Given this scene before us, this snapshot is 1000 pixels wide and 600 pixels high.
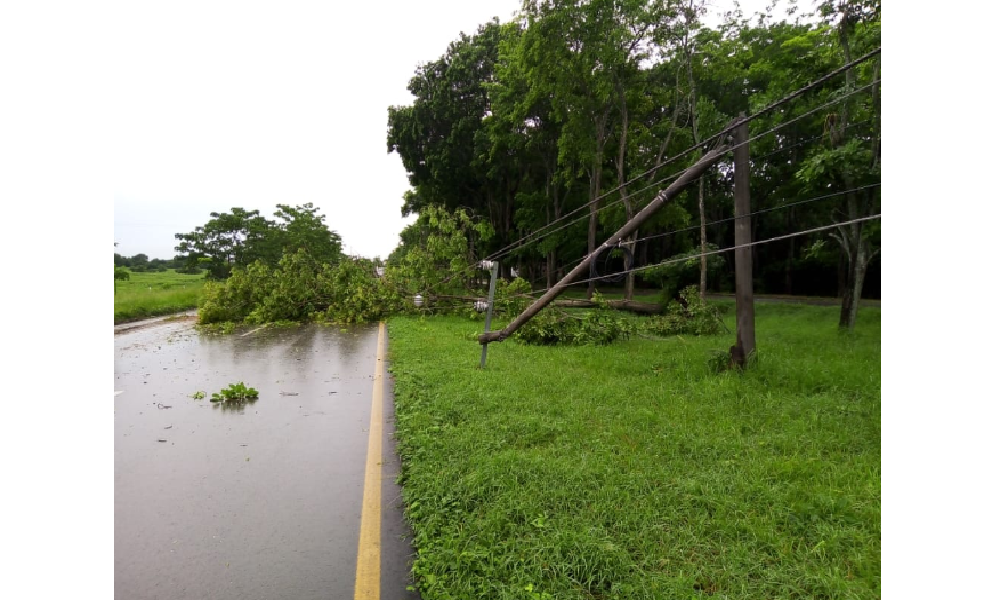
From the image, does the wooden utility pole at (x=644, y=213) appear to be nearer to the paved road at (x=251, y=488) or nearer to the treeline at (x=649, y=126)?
the treeline at (x=649, y=126)

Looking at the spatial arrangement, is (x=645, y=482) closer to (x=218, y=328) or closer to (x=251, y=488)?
(x=251, y=488)

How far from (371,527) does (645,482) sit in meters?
1.99

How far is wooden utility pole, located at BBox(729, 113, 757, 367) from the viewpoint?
22.2 feet

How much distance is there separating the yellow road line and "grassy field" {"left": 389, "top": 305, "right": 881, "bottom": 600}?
24cm

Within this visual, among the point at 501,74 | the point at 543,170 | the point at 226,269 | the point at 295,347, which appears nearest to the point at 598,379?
the point at 295,347

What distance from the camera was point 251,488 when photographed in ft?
12.5

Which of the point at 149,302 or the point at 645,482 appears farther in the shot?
the point at 149,302

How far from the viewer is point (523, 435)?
4496 mm

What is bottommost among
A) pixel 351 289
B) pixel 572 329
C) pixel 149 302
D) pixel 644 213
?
pixel 572 329

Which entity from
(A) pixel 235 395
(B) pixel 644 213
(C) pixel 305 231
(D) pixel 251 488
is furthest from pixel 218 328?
(C) pixel 305 231

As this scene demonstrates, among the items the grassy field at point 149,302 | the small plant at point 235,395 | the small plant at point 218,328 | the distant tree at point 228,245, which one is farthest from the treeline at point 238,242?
the small plant at point 235,395

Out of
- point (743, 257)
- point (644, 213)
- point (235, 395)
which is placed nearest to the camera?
point (644, 213)

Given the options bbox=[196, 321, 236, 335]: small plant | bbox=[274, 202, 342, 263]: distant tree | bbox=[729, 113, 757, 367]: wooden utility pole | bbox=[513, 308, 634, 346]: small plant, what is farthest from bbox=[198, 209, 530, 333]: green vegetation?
bbox=[274, 202, 342, 263]: distant tree

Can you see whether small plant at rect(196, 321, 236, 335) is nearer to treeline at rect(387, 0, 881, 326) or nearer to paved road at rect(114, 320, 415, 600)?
paved road at rect(114, 320, 415, 600)
